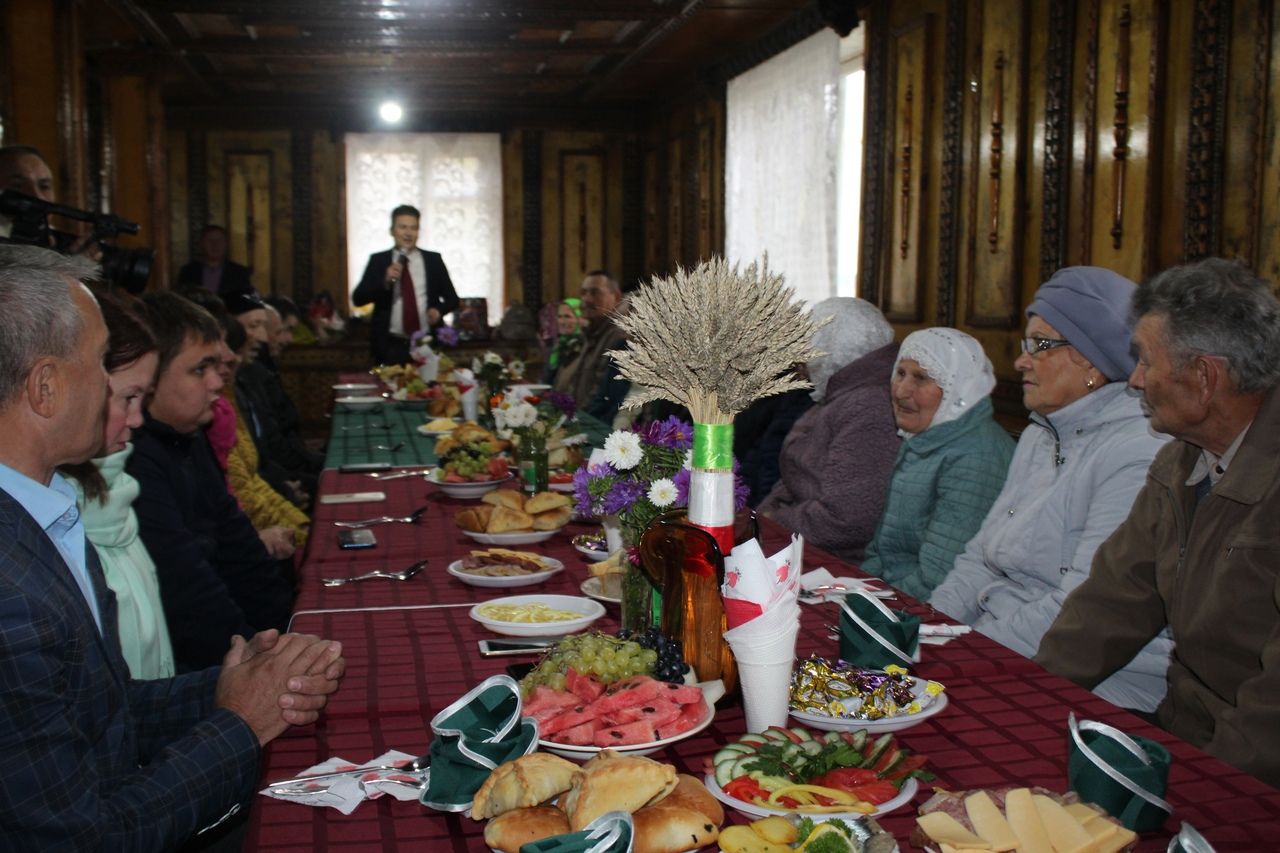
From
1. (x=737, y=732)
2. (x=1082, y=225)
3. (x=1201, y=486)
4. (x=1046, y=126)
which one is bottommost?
(x=737, y=732)

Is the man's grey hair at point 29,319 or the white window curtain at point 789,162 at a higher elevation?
the white window curtain at point 789,162

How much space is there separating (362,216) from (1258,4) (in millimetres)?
9790

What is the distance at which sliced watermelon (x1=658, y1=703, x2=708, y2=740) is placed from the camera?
56.7 inches

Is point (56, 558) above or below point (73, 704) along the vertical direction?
above

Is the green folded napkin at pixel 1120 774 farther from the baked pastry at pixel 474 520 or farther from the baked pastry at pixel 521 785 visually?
the baked pastry at pixel 474 520

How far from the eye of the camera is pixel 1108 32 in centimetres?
461

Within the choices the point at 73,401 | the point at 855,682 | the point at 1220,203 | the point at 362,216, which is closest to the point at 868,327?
the point at 1220,203

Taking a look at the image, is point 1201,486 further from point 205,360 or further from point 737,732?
point 205,360

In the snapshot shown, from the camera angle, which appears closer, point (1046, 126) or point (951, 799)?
point (951, 799)

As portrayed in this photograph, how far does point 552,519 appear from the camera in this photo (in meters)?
2.87

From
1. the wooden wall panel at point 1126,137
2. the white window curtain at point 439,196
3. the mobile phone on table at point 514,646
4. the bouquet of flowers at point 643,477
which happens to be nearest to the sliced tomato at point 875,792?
the bouquet of flowers at point 643,477

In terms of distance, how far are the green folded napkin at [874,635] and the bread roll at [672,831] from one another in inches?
24.3

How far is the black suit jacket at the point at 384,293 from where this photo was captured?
29.9ft

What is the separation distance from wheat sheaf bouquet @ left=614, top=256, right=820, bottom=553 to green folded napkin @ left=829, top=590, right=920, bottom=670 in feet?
0.86
